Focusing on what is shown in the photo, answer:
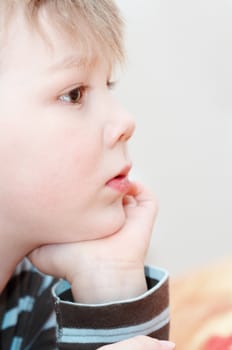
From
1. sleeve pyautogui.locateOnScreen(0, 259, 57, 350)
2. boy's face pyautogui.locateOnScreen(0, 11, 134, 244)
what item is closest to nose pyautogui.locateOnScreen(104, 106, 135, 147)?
boy's face pyautogui.locateOnScreen(0, 11, 134, 244)

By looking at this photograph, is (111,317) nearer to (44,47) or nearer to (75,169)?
(75,169)

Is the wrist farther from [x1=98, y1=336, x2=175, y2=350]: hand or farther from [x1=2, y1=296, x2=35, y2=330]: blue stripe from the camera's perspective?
[x1=2, y1=296, x2=35, y2=330]: blue stripe

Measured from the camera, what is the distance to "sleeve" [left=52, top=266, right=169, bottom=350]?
2.49 ft

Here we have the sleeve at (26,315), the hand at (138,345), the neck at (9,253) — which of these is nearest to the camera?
the hand at (138,345)

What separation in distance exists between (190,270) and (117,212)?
2.38 ft

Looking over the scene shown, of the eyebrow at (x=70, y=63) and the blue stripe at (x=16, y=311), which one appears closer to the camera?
the eyebrow at (x=70, y=63)

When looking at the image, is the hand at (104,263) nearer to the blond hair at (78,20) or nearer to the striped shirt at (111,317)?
the striped shirt at (111,317)

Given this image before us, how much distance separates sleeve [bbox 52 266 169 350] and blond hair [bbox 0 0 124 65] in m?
0.27

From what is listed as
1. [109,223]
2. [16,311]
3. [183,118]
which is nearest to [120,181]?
[109,223]

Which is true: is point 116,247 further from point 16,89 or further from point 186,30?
point 186,30

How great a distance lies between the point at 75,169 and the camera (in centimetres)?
77

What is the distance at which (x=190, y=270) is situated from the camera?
1510mm

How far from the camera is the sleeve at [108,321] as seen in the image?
760mm

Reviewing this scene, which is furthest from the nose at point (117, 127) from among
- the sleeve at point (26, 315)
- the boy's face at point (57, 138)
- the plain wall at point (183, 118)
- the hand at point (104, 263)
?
the plain wall at point (183, 118)
